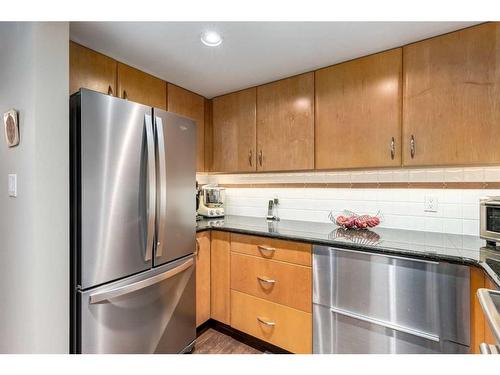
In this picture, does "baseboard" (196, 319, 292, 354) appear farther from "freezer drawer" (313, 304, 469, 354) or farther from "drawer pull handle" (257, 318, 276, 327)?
"freezer drawer" (313, 304, 469, 354)

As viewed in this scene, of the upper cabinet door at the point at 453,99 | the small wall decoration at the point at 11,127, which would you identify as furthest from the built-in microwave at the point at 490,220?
the small wall decoration at the point at 11,127

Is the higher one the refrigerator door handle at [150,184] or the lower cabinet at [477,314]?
the refrigerator door handle at [150,184]

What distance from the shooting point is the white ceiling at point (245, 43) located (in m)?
1.43

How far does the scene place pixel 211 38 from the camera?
1519 mm

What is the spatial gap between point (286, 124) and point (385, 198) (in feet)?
3.16

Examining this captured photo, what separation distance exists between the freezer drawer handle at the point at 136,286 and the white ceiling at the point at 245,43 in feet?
4.61

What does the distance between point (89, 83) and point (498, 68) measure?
2.34m

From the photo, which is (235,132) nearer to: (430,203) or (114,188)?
(114,188)

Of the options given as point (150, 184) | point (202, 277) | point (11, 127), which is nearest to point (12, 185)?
point (11, 127)

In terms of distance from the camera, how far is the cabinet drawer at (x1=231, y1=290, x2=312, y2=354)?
1.64 metres

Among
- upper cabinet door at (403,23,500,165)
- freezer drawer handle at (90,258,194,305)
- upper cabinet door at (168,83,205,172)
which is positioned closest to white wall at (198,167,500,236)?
upper cabinet door at (403,23,500,165)

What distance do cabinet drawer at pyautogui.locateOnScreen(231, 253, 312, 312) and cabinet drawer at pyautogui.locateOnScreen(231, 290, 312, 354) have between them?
5 cm

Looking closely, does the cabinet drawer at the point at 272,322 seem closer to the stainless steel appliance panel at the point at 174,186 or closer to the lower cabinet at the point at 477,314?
the stainless steel appliance panel at the point at 174,186

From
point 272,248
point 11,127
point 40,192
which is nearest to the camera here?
point 40,192
